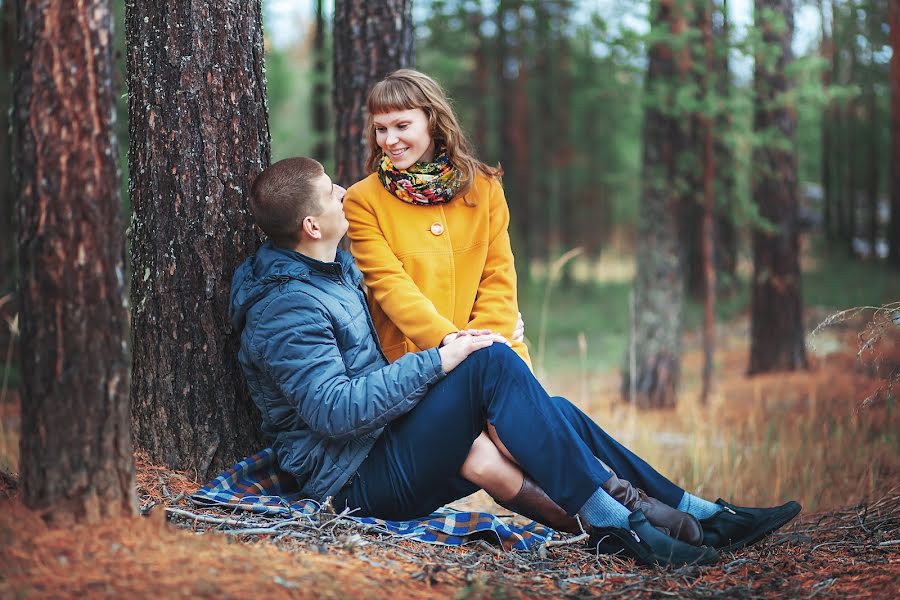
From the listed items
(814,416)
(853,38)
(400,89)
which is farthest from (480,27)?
(400,89)

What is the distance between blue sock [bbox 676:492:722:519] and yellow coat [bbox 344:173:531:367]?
857 mm

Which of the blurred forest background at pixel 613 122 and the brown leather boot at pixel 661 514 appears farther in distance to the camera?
the blurred forest background at pixel 613 122

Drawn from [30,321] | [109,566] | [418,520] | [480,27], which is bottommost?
[418,520]

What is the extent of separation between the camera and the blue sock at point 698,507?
3.34 metres

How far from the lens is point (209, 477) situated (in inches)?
135

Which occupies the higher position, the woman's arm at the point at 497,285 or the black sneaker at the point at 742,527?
the woman's arm at the point at 497,285

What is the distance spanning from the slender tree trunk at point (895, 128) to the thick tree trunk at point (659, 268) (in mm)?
2545

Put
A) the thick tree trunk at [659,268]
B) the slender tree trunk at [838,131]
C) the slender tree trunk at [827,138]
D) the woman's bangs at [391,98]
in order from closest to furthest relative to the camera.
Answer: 1. the woman's bangs at [391,98]
2. the thick tree trunk at [659,268]
3. the slender tree trunk at [827,138]
4. the slender tree trunk at [838,131]

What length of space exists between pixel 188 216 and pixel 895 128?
11408 mm

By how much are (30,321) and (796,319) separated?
28.8ft

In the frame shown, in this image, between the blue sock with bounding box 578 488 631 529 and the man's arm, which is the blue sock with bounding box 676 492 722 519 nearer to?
the blue sock with bounding box 578 488 631 529

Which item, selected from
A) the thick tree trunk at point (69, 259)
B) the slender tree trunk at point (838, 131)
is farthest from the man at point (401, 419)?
the slender tree trunk at point (838, 131)

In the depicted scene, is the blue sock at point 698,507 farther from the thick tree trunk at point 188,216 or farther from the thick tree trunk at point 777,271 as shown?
the thick tree trunk at point 777,271

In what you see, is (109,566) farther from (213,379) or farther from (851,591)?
(851,591)
